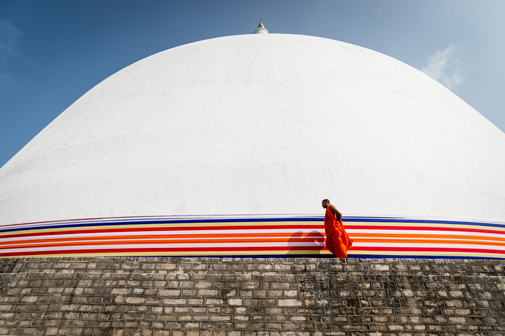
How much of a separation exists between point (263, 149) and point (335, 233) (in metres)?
1.66

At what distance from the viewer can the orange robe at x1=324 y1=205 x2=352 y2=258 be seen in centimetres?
336

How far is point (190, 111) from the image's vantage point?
5.06 meters

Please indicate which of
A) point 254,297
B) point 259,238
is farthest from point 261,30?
point 254,297

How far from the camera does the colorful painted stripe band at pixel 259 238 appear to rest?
3514mm

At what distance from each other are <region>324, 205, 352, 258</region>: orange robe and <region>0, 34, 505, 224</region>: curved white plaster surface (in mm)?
367

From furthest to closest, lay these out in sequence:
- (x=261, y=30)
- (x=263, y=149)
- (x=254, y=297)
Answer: (x=261, y=30) < (x=263, y=149) < (x=254, y=297)

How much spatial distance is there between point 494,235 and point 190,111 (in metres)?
5.08

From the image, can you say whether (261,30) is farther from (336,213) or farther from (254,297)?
(254,297)

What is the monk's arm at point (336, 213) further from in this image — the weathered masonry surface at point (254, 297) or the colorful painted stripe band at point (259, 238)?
the weathered masonry surface at point (254, 297)

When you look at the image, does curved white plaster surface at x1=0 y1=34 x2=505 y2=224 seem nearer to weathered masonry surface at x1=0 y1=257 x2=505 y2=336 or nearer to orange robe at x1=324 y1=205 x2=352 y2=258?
orange robe at x1=324 y1=205 x2=352 y2=258

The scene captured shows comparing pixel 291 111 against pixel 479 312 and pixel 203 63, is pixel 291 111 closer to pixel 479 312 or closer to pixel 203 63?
pixel 203 63

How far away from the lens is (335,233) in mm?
3359

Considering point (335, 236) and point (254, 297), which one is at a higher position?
point (335, 236)

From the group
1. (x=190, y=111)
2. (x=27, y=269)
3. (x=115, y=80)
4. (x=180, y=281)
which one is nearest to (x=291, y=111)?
(x=190, y=111)
